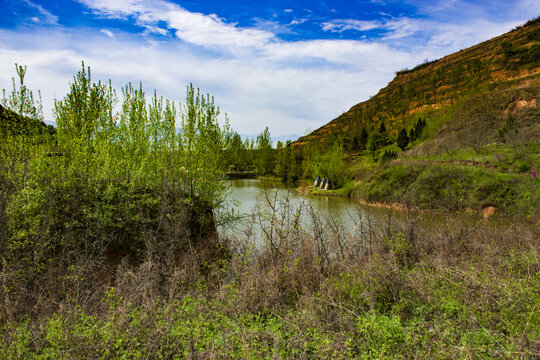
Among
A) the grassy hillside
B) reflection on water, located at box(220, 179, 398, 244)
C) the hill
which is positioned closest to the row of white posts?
the grassy hillside

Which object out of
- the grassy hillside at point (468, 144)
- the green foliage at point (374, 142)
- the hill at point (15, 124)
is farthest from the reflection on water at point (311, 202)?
the green foliage at point (374, 142)

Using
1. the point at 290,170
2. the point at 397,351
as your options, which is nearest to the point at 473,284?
the point at 397,351

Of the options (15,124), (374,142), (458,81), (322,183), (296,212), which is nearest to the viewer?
(296,212)

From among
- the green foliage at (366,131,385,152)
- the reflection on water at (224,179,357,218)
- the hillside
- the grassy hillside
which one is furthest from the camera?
the hillside

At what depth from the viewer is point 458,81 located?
72.7 metres

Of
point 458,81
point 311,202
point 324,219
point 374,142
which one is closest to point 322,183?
point 374,142

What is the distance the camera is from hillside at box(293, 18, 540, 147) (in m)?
53.8

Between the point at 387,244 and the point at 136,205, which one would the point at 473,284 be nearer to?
the point at 387,244

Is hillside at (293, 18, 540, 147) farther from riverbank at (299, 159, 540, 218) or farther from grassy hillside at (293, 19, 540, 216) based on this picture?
riverbank at (299, 159, 540, 218)

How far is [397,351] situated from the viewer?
13.6ft

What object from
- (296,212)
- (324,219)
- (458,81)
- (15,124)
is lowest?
(324,219)

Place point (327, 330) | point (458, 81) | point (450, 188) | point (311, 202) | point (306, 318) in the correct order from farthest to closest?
point (458, 81), point (450, 188), point (311, 202), point (306, 318), point (327, 330)

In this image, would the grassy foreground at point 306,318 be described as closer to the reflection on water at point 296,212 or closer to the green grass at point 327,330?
the green grass at point 327,330

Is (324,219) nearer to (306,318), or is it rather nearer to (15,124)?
(306,318)
